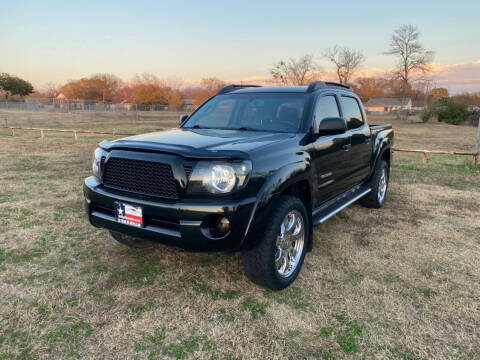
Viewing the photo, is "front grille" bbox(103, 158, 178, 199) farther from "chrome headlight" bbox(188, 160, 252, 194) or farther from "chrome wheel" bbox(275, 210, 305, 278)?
"chrome wheel" bbox(275, 210, 305, 278)

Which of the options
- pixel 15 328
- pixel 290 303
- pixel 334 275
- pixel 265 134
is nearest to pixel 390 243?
pixel 334 275

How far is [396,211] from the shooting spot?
5.49 meters

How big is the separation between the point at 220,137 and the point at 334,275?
5.74 feet

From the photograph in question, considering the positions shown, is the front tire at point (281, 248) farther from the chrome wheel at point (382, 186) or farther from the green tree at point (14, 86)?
the green tree at point (14, 86)

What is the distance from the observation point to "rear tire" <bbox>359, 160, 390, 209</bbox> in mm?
5336

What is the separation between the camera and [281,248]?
309 centimetres

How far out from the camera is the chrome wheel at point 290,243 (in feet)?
10.1

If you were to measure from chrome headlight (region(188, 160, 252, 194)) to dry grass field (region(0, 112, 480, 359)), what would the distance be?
103 cm

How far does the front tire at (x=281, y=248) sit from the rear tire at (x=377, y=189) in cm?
247

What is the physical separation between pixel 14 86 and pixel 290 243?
77433 millimetres

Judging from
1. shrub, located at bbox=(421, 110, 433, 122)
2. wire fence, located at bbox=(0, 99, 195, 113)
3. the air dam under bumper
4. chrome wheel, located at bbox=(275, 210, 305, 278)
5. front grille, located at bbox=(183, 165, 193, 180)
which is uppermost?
wire fence, located at bbox=(0, 99, 195, 113)

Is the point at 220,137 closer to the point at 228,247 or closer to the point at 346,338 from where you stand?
the point at 228,247

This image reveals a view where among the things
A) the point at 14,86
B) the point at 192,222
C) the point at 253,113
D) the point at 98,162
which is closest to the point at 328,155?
the point at 253,113

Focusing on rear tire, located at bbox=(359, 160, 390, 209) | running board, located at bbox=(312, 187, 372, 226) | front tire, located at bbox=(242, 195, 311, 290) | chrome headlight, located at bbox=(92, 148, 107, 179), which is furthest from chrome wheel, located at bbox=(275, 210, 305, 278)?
rear tire, located at bbox=(359, 160, 390, 209)
